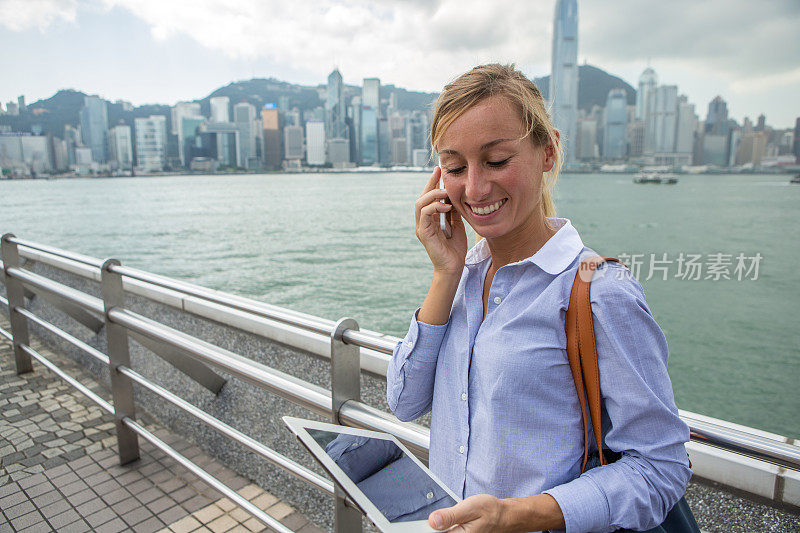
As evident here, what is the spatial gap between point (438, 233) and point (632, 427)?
57 cm

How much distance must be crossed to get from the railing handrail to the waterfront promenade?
82cm

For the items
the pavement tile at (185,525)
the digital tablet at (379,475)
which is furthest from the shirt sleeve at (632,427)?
the pavement tile at (185,525)

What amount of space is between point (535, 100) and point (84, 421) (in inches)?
142

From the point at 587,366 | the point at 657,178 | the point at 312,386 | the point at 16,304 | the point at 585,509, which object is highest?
the point at 587,366

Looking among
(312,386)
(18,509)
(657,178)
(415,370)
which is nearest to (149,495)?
(18,509)

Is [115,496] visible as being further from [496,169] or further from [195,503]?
[496,169]

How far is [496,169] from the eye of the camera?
114cm

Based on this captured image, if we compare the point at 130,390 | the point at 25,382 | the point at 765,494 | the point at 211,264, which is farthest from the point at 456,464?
the point at 211,264

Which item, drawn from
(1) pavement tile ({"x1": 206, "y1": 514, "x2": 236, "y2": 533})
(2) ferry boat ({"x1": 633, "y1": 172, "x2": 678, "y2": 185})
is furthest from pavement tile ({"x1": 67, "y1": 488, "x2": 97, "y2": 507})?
(2) ferry boat ({"x1": 633, "y1": 172, "x2": 678, "y2": 185})

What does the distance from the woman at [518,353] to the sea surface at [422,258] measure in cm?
54

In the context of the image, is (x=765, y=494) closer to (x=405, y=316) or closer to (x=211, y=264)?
(x=405, y=316)

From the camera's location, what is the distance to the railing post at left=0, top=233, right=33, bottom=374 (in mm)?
4164

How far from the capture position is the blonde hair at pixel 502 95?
111 centimetres

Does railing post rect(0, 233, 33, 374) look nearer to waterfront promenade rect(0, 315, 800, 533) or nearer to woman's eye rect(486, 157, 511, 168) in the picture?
waterfront promenade rect(0, 315, 800, 533)
